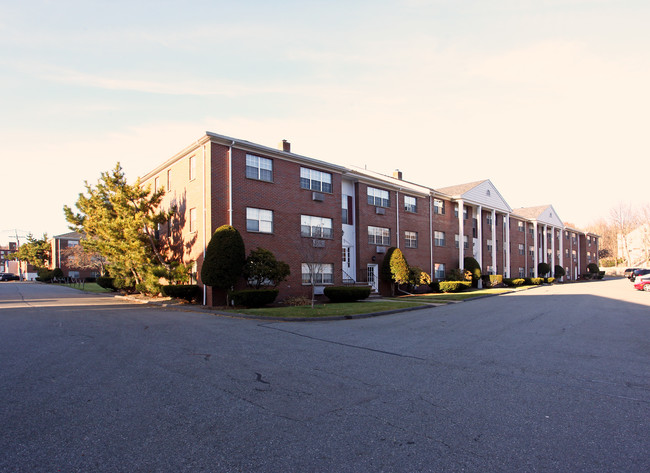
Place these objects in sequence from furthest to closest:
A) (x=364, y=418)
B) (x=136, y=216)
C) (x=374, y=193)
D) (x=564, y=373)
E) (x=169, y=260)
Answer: (x=374, y=193) < (x=169, y=260) < (x=136, y=216) < (x=564, y=373) < (x=364, y=418)

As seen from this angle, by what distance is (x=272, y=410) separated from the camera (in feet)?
16.6

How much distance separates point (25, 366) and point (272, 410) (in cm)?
534

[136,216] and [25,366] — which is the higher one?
[136,216]

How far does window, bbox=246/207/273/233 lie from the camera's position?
2131cm

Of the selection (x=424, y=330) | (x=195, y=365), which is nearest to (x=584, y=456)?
(x=195, y=365)

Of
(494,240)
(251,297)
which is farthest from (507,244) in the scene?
(251,297)

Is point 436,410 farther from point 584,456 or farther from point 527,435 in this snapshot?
point 584,456

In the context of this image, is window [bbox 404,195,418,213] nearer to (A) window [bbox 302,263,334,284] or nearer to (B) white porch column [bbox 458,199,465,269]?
(B) white porch column [bbox 458,199,465,269]

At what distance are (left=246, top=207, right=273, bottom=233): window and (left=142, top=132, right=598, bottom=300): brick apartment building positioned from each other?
55mm

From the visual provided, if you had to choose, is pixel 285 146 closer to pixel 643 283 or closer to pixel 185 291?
pixel 185 291

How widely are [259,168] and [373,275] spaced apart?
12.1 metres

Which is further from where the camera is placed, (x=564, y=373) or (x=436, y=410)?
(x=564, y=373)

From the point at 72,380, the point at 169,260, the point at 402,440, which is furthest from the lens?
the point at 169,260

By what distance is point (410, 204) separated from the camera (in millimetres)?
33062
